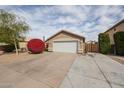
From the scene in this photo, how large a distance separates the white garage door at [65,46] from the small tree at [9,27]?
6.24m

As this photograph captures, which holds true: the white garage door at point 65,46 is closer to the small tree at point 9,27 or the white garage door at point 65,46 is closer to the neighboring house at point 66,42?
the neighboring house at point 66,42

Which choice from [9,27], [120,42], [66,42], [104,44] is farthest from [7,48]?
[120,42]

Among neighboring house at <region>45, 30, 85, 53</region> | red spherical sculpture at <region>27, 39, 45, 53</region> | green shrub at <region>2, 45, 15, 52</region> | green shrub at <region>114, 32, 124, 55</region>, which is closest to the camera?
green shrub at <region>114, 32, 124, 55</region>

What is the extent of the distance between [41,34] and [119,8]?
2134 cm

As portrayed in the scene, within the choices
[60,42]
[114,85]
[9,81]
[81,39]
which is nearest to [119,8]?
[81,39]

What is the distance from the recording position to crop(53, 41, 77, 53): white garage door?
23.1m

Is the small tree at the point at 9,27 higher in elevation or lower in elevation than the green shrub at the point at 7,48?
higher

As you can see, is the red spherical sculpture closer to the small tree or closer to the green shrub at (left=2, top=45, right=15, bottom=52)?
the small tree

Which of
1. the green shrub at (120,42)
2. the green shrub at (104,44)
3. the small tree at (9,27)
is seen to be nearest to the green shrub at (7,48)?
the small tree at (9,27)

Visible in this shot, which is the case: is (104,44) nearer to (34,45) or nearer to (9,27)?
(34,45)

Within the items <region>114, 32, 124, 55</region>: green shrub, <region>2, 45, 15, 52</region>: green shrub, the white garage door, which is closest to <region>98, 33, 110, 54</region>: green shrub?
<region>114, 32, 124, 55</region>: green shrub

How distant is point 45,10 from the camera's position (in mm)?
17141

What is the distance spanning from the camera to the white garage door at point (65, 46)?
2307cm
